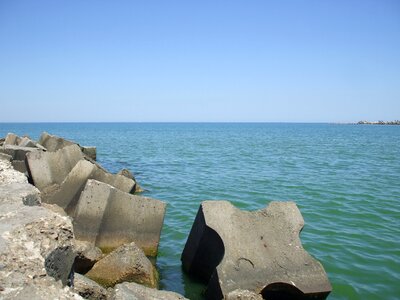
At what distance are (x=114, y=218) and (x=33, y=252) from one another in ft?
10.5

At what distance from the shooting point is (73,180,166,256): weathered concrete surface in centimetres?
596

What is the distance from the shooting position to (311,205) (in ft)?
33.6

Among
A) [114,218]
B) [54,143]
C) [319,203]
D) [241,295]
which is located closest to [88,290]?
[241,295]

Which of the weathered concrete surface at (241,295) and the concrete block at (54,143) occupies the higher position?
the concrete block at (54,143)

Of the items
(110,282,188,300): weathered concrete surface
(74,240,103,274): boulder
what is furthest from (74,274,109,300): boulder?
(74,240,103,274): boulder

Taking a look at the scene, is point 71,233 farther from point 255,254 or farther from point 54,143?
point 54,143

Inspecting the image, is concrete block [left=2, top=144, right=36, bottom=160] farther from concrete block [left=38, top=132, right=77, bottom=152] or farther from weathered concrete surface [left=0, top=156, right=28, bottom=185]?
weathered concrete surface [left=0, top=156, right=28, bottom=185]

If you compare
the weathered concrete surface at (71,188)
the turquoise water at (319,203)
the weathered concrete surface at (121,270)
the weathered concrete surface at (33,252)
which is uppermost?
the weathered concrete surface at (33,252)

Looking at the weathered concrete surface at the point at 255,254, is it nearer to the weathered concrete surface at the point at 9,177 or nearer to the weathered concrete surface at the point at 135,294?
the weathered concrete surface at the point at 135,294

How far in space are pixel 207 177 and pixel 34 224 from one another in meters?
11.8

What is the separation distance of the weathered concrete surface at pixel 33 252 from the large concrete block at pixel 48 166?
3.84 metres

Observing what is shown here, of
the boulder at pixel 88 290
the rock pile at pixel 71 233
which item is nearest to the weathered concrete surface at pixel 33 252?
the rock pile at pixel 71 233

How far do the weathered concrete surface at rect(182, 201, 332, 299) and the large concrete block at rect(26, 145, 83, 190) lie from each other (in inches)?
148

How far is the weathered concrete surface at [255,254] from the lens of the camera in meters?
4.59
